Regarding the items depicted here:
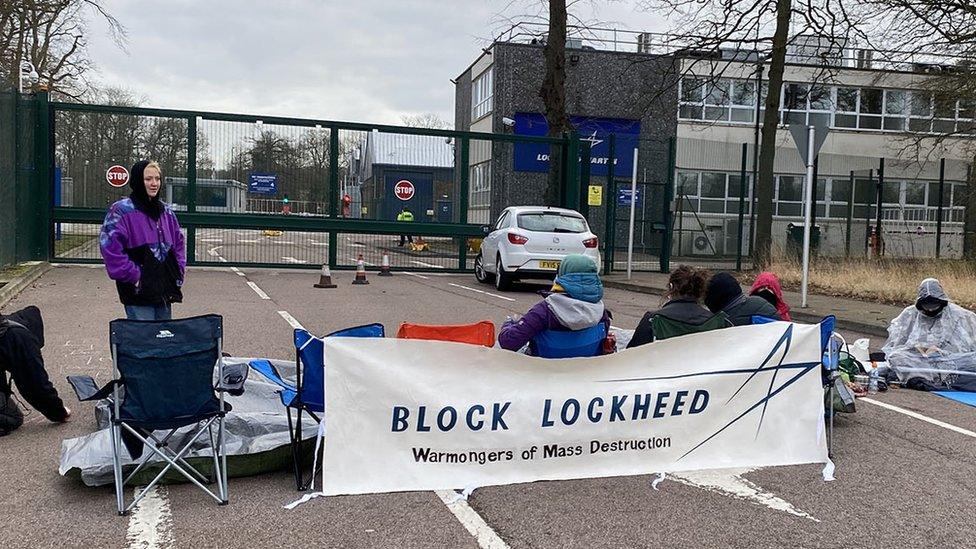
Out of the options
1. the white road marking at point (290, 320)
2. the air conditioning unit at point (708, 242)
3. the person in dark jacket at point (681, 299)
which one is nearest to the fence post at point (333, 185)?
the white road marking at point (290, 320)

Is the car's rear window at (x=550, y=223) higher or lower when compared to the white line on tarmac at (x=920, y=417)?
higher

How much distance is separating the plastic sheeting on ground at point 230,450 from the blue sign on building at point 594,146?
91.3 feet

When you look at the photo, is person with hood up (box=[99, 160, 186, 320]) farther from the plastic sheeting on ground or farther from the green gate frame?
the green gate frame

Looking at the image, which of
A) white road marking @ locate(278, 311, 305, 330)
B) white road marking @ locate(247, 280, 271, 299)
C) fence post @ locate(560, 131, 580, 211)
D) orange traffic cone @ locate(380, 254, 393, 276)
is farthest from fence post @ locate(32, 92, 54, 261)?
fence post @ locate(560, 131, 580, 211)

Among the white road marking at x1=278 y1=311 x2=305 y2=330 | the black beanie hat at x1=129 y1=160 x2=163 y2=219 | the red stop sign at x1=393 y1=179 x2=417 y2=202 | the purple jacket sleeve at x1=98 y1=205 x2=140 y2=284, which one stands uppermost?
the red stop sign at x1=393 y1=179 x2=417 y2=202

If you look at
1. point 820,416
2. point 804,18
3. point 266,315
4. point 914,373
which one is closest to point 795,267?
point 804,18

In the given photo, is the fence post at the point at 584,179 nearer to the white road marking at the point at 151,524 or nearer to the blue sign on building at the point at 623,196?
the blue sign on building at the point at 623,196

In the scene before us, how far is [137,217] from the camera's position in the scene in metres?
5.77

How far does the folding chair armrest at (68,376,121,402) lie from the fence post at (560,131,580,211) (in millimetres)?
16499

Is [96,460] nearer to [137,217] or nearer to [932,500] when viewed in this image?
[137,217]

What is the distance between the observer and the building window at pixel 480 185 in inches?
793

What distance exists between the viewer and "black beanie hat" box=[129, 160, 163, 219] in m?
5.74

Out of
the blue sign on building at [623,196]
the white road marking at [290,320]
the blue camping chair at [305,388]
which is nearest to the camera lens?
the blue camping chair at [305,388]

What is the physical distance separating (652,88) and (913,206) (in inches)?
495
